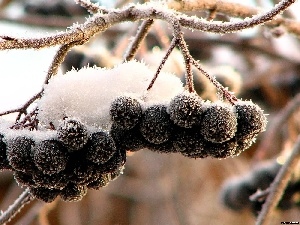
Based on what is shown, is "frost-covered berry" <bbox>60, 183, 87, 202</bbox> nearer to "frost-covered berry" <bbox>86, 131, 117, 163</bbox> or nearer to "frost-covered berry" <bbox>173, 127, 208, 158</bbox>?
"frost-covered berry" <bbox>86, 131, 117, 163</bbox>

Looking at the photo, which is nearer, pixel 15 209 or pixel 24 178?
pixel 24 178

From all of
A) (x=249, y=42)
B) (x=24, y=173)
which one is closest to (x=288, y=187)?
(x=249, y=42)

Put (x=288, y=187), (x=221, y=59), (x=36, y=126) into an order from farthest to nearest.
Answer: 1. (x=221, y=59)
2. (x=288, y=187)
3. (x=36, y=126)

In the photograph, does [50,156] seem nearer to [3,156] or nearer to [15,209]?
[3,156]

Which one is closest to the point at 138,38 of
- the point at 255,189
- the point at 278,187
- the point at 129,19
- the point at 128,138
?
the point at 129,19

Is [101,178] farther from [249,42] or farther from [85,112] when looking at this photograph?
[249,42]

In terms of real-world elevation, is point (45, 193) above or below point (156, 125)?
below
